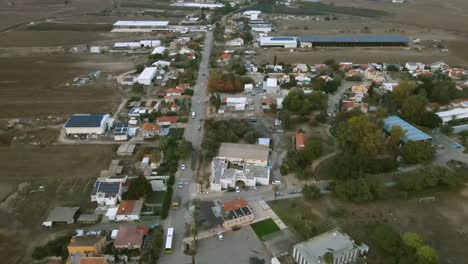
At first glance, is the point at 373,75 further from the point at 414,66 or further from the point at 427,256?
the point at 427,256

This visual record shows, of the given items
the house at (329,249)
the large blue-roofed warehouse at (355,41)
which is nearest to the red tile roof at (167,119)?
the house at (329,249)

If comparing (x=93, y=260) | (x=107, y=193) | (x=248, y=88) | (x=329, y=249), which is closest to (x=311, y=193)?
(x=329, y=249)

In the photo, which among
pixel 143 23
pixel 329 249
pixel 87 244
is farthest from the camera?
pixel 143 23

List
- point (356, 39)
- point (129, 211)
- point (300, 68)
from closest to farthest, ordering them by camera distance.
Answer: point (129, 211) < point (300, 68) < point (356, 39)

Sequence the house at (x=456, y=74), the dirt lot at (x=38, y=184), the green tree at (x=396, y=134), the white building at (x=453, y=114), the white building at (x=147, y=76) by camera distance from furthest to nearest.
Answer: the house at (x=456, y=74), the white building at (x=147, y=76), the white building at (x=453, y=114), the green tree at (x=396, y=134), the dirt lot at (x=38, y=184)

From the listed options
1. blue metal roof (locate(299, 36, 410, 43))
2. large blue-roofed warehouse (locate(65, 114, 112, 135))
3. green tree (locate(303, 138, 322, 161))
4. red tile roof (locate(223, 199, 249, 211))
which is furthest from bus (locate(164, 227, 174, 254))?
blue metal roof (locate(299, 36, 410, 43))

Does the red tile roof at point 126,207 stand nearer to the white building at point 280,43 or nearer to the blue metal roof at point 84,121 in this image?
the blue metal roof at point 84,121

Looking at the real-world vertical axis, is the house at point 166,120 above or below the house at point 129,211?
above
